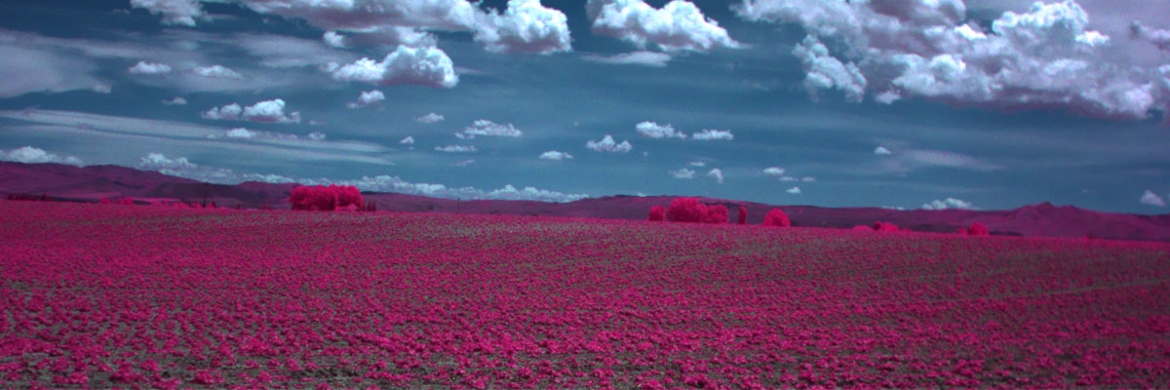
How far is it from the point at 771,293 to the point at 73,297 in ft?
79.4

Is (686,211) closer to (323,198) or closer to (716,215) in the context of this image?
(716,215)

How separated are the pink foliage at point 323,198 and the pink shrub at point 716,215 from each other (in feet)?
132

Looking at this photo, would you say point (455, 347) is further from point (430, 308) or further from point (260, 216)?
point (260, 216)

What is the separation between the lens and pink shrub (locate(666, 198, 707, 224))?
272ft

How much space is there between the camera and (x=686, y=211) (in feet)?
272

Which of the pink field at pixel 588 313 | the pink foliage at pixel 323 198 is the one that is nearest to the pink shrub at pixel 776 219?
the pink field at pixel 588 313

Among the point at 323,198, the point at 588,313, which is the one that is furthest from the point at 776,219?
the point at 588,313

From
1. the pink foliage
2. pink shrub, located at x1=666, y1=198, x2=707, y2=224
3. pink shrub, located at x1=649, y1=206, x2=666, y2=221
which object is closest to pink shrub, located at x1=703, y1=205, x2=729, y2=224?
pink shrub, located at x1=666, y1=198, x2=707, y2=224

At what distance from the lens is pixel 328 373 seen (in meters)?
16.3

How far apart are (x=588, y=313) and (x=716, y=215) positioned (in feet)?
206

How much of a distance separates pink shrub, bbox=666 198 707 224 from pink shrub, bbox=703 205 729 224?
0.72 metres

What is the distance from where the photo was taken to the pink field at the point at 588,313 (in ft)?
55.3

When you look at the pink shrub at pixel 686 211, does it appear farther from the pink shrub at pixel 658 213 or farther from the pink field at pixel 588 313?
the pink field at pixel 588 313

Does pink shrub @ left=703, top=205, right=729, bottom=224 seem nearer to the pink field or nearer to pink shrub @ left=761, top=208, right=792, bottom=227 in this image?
pink shrub @ left=761, top=208, right=792, bottom=227
